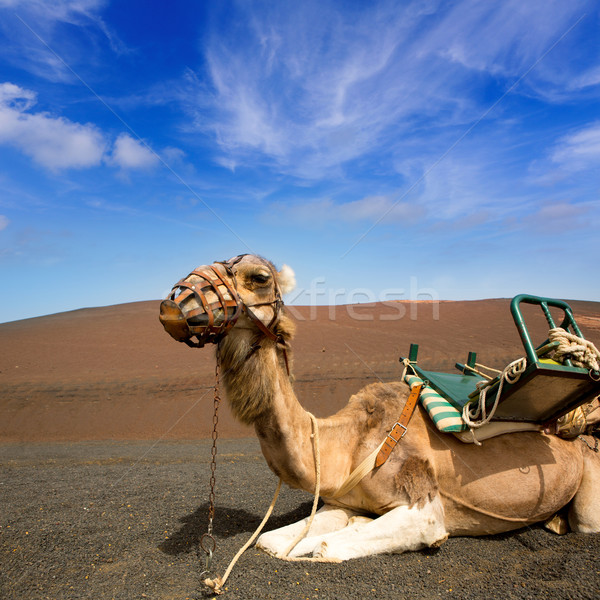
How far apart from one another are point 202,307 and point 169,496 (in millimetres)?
3740

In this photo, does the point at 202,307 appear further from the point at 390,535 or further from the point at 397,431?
the point at 390,535

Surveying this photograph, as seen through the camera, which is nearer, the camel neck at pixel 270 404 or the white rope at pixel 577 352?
the camel neck at pixel 270 404

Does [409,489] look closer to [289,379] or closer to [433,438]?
[433,438]

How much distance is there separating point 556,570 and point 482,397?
58.0 inches

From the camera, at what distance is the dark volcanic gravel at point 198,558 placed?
3.09 metres

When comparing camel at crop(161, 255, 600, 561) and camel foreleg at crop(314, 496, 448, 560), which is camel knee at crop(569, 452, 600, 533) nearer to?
camel at crop(161, 255, 600, 561)

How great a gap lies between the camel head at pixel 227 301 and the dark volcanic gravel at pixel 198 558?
5.91 ft

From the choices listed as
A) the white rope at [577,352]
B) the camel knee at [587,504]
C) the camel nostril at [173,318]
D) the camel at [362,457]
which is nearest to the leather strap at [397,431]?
the camel at [362,457]

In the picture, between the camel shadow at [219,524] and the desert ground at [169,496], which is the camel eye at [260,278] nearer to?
the desert ground at [169,496]

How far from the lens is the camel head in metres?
2.78

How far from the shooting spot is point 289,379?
140 inches

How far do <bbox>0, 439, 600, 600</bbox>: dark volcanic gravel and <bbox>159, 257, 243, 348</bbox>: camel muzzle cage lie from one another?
1.85 m

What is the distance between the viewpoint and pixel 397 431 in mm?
3807

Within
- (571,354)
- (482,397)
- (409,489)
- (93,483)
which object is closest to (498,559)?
(409,489)
